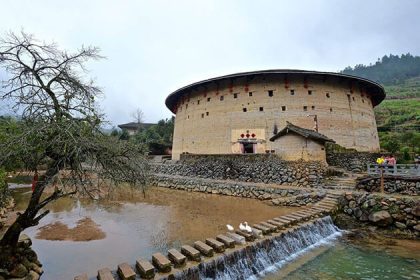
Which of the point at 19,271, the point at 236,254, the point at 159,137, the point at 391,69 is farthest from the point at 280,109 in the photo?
the point at 391,69

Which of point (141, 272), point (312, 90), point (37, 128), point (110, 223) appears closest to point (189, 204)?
point (110, 223)

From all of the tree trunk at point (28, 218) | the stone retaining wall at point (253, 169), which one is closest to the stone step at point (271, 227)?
the tree trunk at point (28, 218)

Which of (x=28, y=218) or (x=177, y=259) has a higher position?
(x=28, y=218)

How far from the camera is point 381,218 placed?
8.59 m

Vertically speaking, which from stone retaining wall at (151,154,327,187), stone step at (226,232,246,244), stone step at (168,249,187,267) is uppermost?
stone retaining wall at (151,154,327,187)

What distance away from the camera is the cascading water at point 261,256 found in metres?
4.96

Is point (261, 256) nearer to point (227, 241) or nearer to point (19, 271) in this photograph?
point (227, 241)

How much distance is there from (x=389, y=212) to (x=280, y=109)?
12.4 meters

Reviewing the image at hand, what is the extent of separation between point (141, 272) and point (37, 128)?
2.91 meters

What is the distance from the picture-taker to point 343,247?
734 cm

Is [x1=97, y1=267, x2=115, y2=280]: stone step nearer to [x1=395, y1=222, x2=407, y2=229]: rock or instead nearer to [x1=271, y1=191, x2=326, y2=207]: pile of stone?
[x1=395, y1=222, x2=407, y2=229]: rock

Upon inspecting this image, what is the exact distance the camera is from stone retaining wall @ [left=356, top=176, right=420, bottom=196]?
1009 cm

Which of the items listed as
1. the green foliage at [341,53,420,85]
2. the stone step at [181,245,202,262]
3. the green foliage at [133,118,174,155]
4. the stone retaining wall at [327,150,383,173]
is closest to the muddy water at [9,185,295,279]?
the stone step at [181,245,202,262]

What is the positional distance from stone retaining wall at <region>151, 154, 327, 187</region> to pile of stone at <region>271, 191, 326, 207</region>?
1731 millimetres
